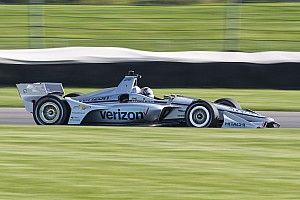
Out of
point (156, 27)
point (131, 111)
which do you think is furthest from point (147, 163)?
point (156, 27)

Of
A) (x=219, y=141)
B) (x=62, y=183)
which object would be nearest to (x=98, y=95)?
(x=219, y=141)

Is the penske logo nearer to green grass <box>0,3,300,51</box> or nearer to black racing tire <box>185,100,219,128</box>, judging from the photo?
black racing tire <box>185,100,219,128</box>

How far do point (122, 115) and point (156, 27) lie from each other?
11.6m

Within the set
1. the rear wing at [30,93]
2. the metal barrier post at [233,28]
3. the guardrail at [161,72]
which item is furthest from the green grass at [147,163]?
the metal barrier post at [233,28]

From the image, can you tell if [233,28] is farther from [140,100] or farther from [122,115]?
[122,115]

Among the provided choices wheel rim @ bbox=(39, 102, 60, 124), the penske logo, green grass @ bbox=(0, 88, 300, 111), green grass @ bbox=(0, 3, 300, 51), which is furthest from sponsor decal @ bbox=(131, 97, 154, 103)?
green grass @ bbox=(0, 3, 300, 51)

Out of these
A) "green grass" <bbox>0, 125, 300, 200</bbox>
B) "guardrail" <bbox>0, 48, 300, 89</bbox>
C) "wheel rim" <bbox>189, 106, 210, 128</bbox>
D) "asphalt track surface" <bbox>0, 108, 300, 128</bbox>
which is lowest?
"green grass" <bbox>0, 125, 300, 200</bbox>

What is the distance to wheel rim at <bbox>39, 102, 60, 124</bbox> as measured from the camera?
42.0 feet

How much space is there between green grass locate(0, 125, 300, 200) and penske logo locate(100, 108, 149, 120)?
45cm

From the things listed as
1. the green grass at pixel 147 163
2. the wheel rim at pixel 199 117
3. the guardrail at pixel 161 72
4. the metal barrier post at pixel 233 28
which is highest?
the metal barrier post at pixel 233 28

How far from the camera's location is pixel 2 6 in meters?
25.4

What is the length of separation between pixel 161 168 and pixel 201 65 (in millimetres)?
9063

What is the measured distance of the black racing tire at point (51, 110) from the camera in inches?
503

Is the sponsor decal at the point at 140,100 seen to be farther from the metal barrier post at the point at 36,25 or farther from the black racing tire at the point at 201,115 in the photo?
the metal barrier post at the point at 36,25
